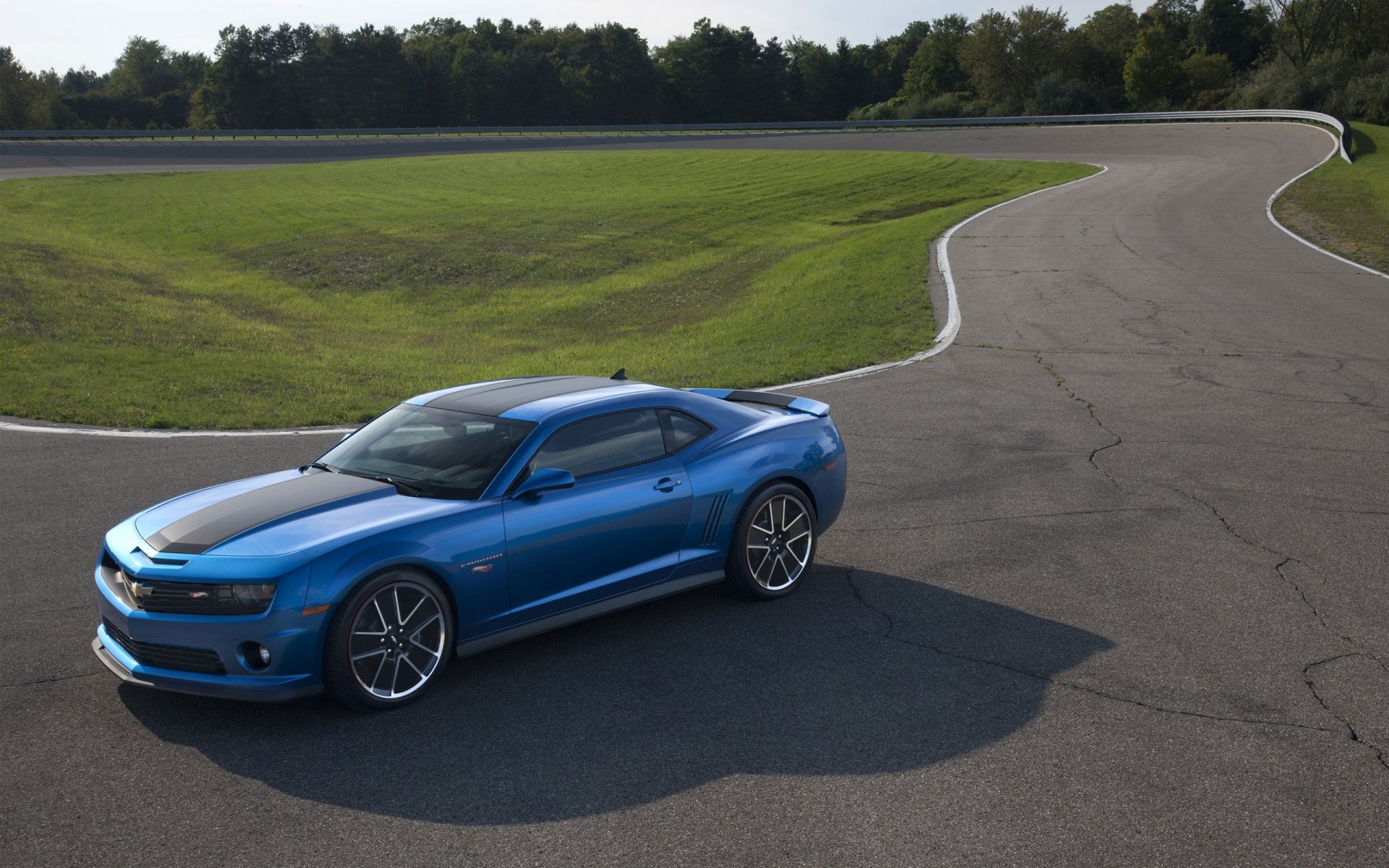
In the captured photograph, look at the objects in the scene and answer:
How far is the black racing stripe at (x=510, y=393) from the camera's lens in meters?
6.55

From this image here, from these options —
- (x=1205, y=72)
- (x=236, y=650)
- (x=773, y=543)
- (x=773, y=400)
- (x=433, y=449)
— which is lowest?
(x=773, y=543)

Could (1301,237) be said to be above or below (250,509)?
below

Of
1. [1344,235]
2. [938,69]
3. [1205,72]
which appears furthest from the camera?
[938,69]

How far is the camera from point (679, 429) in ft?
22.2

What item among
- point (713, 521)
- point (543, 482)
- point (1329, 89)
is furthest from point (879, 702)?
point (1329, 89)

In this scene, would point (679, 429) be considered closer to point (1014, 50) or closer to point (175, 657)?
point (175, 657)

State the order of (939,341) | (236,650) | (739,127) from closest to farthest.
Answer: (236,650) → (939,341) → (739,127)

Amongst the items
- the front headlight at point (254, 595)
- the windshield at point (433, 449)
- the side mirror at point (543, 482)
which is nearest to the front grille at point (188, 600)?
the front headlight at point (254, 595)

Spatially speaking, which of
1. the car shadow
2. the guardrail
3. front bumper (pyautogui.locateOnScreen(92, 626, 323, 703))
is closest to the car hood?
front bumper (pyautogui.locateOnScreen(92, 626, 323, 703))

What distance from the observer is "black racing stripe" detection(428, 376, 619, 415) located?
6.55 metres

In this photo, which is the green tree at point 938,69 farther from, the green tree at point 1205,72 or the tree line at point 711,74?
the green tree at point 1205,72

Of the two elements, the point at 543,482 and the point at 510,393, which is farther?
the point at 510,393

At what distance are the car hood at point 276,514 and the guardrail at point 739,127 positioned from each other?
56648mm

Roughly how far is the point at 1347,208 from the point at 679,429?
30736 millimetres
